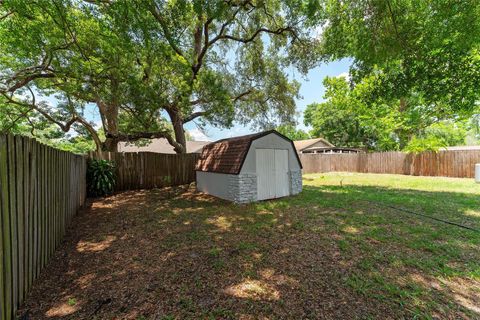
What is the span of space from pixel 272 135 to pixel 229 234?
4.37 meters

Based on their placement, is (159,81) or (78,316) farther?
(159,81)

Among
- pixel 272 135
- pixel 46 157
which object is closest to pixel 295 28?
pixel 272 135

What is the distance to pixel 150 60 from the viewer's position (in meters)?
8.25

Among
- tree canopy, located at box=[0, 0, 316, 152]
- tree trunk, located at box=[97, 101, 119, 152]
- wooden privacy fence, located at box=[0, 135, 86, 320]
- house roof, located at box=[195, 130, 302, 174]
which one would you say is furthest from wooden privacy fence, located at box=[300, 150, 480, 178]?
wooden privacy fence, located at box=[0, 135, 86, 320]

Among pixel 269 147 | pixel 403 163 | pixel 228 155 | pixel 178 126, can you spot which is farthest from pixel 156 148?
pixel 403 163

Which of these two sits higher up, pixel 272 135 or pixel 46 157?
pixel 272 135

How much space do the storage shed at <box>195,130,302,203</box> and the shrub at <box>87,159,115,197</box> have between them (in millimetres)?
3661

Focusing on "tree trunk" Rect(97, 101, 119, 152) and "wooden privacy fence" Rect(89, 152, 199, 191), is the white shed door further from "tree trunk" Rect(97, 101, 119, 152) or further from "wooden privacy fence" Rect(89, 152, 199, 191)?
"tree trunk" Rect(97, 101, 119, 152)

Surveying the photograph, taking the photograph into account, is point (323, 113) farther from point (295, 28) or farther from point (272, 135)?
point (272, 135)

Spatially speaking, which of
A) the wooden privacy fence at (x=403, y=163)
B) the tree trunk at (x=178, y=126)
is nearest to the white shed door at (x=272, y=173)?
the tree trunk at (x=178, y=126)

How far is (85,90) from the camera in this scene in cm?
802

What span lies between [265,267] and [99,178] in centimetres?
753

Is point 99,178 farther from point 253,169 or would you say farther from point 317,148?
point 317,148

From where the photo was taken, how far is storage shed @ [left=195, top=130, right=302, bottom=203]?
276 inches
